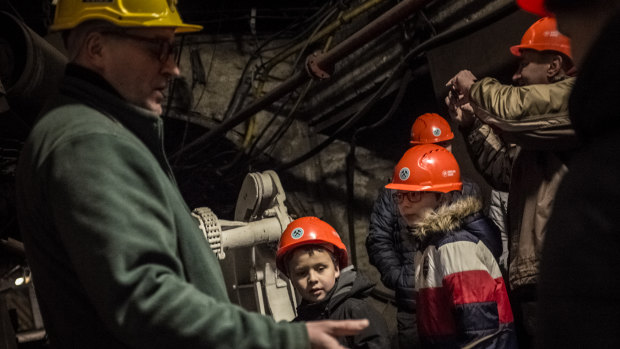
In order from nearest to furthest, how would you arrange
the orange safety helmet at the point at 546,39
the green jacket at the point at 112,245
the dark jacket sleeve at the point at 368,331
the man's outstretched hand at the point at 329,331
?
the green jacket at the point at 112,245 → the man's outstretched hand at the point at 329,331 → the dark jacket sleeve at the point at 368,331 → the orange safety helmet at the point at 546,39

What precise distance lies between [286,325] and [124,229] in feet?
1.43

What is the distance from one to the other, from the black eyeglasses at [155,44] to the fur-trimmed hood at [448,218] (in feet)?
6.72

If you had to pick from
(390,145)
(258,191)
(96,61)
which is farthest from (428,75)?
(96,61)

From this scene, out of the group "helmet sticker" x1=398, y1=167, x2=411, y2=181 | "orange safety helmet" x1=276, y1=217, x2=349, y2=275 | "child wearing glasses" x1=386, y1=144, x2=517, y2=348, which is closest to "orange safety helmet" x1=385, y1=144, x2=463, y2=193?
"helmet sticker" x1=398, y1=167, x2=411, y2=181

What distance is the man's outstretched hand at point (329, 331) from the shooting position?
1625 millimetres

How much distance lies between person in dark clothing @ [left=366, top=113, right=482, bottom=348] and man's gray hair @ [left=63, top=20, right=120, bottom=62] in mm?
3161

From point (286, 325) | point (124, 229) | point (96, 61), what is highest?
point (96, 61)

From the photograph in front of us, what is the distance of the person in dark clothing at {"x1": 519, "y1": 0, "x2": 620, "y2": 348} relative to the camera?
119cm

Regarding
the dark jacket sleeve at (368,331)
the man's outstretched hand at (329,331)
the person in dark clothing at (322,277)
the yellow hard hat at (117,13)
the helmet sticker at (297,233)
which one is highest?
the yellow hard hat at (117,13)

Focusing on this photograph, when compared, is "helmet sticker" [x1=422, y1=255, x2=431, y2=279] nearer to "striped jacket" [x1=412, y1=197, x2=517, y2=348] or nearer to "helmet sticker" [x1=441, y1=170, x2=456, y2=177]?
"striped jacket" [x1=412, y1=197, x2=517, y2=348]

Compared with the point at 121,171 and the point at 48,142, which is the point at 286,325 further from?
the point at 48,142

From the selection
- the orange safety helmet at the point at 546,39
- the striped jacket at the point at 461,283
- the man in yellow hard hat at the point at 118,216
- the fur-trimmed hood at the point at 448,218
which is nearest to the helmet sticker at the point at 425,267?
the striped jacket at the point at 461,283

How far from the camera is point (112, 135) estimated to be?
162cm

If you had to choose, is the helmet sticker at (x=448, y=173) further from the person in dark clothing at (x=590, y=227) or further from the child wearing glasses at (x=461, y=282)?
the person in dark clothing at (x=590, y=227)
